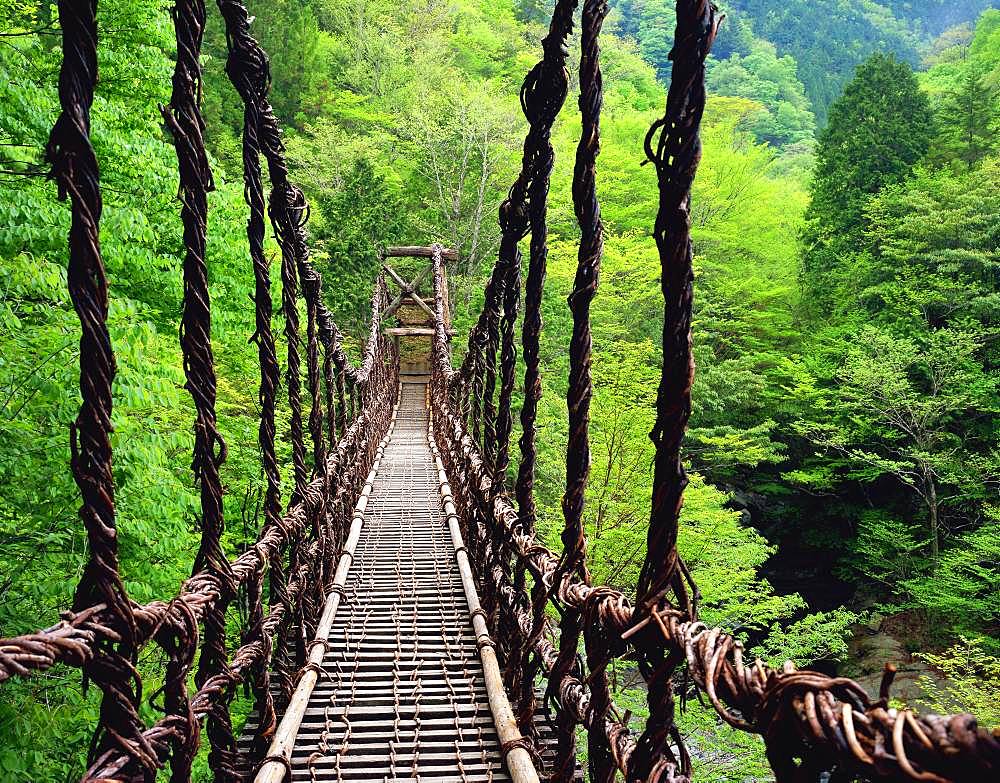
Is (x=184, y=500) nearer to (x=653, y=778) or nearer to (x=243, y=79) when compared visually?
(x=243, y=79)

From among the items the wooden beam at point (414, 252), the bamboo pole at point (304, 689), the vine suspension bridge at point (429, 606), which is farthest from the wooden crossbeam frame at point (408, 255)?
the vine suspension bridge at point (429, 606)

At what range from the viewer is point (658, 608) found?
1.24 metres

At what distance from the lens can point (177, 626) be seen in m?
1.31

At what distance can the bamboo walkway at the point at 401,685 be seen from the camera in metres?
2.15

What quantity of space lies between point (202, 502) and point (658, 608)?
1.04 meters

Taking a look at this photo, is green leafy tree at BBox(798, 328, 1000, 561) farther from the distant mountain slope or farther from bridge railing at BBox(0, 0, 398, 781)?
the distant mountain slope

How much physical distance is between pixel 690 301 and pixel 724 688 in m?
0.63

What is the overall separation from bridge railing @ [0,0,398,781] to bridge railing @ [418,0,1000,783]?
2.74ft

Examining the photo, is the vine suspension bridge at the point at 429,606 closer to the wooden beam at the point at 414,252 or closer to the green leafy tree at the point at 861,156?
the wooden beam at the point at 414,252

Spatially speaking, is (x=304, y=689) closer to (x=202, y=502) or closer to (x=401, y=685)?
(x=401, y=685)

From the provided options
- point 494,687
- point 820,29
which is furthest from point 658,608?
point 820,29

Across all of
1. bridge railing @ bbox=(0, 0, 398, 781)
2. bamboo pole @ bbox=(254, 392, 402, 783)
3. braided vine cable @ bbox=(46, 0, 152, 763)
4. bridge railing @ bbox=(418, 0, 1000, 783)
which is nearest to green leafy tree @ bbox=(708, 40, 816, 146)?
bamboo pole @ bbox=(254, 392, 402, 783)

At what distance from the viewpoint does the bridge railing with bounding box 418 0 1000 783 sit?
71 cm

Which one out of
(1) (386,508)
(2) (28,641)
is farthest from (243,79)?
(1) (386,508)
